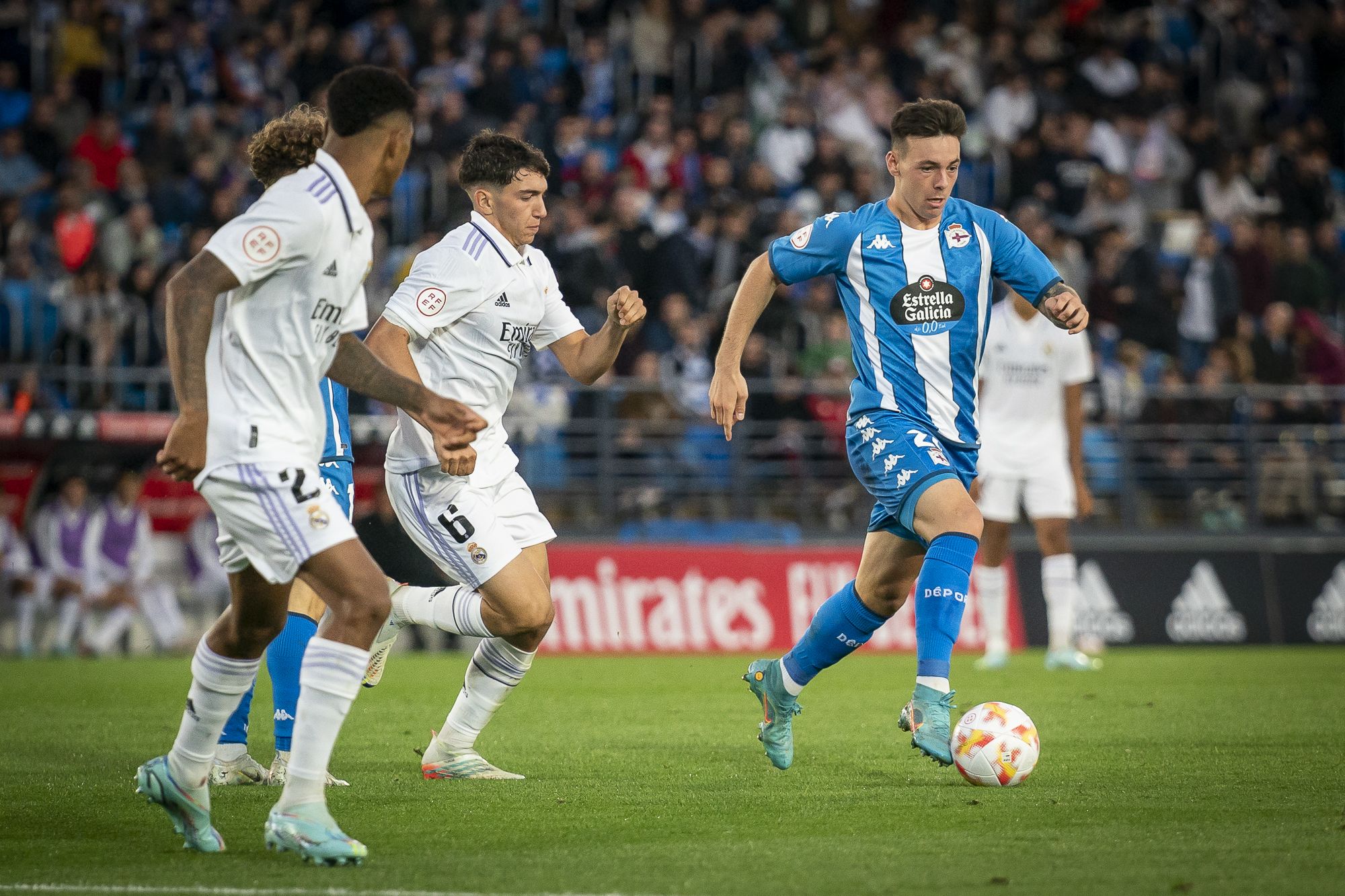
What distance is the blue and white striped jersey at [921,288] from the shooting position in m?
7.22

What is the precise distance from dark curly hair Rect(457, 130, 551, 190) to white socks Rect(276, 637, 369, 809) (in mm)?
2777

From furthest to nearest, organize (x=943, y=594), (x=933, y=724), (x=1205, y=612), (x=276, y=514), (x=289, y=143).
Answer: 1. (x=1205, y=612)
2. (x=943, y=594)
3. (x=933, y=724)
4. (x=289, y=143)
5. (x=276, y=514)

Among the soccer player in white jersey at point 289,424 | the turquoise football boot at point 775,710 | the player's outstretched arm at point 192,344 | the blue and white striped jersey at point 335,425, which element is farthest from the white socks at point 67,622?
the player's outstretched arm at point 192,344

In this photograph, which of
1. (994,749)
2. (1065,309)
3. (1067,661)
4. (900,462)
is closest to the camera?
(994,749)

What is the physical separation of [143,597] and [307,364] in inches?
479

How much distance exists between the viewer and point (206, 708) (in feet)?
17.4

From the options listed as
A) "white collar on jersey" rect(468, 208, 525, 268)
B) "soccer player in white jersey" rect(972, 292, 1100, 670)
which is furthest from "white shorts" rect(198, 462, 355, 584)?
"soccer player in white jersey" rect(972, 292, 1100, 670)

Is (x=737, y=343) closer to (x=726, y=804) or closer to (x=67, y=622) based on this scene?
(x=726, y=804)

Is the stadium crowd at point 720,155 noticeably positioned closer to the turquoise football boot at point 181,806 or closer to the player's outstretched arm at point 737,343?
the player's outstretched arm at point 737,343

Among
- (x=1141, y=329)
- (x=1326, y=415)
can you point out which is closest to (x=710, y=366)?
(x=1141, y=329)

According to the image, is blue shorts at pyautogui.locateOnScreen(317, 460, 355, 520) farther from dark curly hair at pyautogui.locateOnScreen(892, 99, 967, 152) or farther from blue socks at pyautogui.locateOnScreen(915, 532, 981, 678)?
dark curly hair at pyautogui.locateOnScreen(892, 99, 967, 152)

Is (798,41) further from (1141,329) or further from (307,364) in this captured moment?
(307,364)

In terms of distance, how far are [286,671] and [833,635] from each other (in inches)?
90.9

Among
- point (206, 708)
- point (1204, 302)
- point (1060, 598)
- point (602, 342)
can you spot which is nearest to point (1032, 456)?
point (1060, 598)
